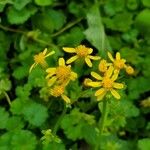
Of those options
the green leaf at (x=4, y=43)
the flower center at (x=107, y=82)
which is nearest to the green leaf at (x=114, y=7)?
the green leaf at (x=4, y=43)

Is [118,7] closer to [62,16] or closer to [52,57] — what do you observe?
[62,16]

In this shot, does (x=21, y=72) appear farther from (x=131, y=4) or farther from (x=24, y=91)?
(x=131, y=4)

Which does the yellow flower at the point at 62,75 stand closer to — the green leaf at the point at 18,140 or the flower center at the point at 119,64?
the flower center at the point at 119,64

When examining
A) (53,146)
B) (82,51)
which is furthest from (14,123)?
(82,51)

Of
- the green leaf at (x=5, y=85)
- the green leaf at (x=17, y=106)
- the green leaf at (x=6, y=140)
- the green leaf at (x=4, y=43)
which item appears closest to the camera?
the green leaf at (x=6, y=140)

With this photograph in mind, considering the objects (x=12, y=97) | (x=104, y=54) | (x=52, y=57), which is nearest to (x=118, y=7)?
(x=104, y=54)

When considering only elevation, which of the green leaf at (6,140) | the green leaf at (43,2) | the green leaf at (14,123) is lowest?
the green leaf at (6,140)

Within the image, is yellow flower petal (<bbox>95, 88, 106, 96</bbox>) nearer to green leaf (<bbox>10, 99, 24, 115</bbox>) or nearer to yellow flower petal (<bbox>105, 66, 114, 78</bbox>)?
yellow flower petal (<bbox>105, 66, 114, 78</bbox>)

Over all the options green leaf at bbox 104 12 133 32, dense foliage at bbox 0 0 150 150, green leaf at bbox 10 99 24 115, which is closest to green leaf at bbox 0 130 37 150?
dense foliage at bbox 0 0 150 150

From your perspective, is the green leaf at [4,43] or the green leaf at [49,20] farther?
the green leaf at [49,20]
